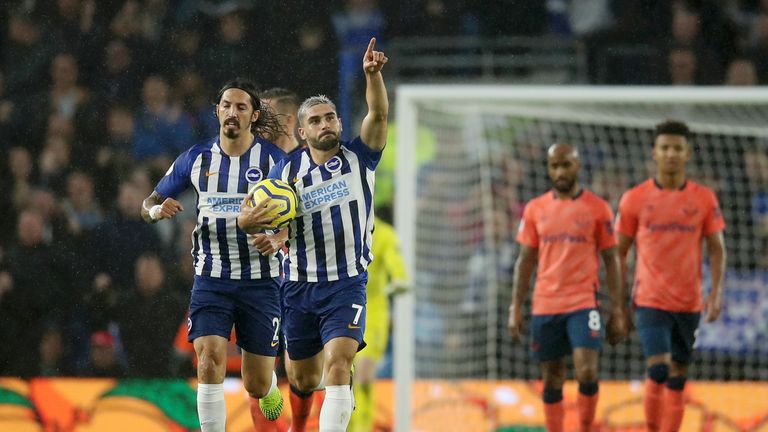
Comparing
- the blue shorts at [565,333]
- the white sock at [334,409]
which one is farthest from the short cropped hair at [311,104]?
the blue shorts at [565,333]

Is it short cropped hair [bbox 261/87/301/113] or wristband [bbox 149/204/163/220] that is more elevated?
short cropped hair [bbox 261/87/301/113]

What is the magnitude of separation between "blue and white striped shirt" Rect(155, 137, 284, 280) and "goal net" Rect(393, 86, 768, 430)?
320 centimetres

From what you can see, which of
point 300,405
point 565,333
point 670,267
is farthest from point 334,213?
point 670,267

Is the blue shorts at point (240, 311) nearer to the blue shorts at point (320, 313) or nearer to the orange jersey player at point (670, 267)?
the blue shorts at point (320, 313)

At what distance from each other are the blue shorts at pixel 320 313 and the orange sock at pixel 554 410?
1.78m

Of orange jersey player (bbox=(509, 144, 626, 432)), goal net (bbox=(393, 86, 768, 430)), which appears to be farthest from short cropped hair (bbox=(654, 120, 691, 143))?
goal net (bbox=(393, 86, 768, 430))

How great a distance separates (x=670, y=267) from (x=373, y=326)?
200cm

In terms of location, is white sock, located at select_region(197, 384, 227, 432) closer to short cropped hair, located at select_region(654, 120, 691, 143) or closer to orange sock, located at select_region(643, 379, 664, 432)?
orange sock, located at select_region(643, 379, 664, 432)

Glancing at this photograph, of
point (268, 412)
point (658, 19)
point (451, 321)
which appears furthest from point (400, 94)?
point (658, 19)

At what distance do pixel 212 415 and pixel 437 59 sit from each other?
21.9 feet

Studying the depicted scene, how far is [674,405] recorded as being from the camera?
6754 mm

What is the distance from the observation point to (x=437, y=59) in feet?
37.1

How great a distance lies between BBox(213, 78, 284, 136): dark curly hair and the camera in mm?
5453

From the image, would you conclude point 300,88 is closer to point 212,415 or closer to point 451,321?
point 451,321
